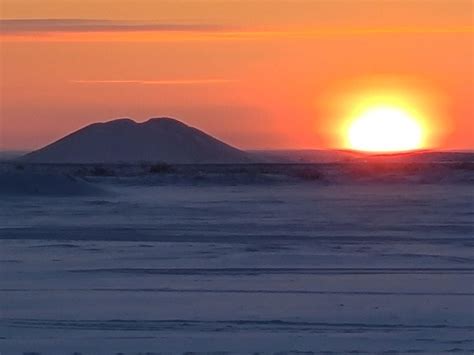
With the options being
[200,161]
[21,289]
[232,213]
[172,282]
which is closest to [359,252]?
[172,282]

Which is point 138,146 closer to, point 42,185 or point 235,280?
point 42,185

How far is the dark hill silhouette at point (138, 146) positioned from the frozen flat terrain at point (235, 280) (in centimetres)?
6084

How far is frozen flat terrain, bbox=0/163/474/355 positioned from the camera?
8.63m

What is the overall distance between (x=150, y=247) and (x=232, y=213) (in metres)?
7.46

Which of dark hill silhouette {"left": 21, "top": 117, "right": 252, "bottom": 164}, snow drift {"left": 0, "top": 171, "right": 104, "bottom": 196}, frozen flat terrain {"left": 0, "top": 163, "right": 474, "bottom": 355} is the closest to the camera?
frozen flat terrain {"left": 0, "top": 163, "right": 474, "bottom": 355}

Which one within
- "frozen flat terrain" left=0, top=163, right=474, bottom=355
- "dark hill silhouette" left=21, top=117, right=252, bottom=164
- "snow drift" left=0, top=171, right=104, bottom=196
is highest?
"dark hill silhouette" left=21, top=117, right=252, bottom=164

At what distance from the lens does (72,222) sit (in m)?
20.4

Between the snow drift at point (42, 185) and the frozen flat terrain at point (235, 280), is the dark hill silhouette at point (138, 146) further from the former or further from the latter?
the frozen flat terrain at point (235, 280)

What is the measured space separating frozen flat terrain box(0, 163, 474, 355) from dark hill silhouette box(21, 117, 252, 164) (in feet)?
200

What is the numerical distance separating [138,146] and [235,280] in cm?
7592

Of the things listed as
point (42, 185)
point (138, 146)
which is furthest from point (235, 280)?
point (138, 146)

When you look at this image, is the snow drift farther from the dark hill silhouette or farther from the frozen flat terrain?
the dark hill silhouette

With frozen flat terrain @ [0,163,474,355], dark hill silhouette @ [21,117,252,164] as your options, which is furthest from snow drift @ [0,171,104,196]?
dark hill silhouette @ [21,117,252,164]

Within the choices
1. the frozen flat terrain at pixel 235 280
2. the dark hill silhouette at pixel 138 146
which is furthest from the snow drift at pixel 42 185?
the dark hill silhouette at pixel 138 146
